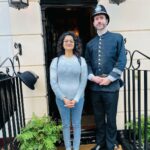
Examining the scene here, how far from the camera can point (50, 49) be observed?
4.47 meters

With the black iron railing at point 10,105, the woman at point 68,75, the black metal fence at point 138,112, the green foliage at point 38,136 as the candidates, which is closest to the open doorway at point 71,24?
the black metal fence at point 138,112

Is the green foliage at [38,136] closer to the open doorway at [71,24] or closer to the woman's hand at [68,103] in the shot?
the woman's hand at [68,103]

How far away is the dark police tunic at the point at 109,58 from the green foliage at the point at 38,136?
0.76 meters

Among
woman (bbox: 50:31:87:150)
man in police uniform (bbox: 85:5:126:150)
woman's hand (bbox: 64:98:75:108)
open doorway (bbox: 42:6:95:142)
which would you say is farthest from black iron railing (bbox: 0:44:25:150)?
open doorway (bbox: 42:6:95:142)

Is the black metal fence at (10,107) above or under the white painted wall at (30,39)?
under

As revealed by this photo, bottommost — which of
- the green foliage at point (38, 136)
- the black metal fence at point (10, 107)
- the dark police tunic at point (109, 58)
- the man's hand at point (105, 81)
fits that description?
the green foliage at point (38, 136)

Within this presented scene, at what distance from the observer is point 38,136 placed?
10.4 feet

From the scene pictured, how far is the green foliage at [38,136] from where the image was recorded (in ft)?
10.1

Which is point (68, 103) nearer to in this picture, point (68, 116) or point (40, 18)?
point (68, 116)

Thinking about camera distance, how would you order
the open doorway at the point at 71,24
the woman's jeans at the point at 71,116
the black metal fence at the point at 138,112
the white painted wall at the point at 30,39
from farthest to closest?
the open doorway at the point at 71,24, the white painted wall at the point at 30,39, the woman's jeans at the point at 71,116, the black metal fence at the point at 138,112

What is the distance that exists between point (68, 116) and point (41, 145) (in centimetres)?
47

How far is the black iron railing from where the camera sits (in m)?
2.91

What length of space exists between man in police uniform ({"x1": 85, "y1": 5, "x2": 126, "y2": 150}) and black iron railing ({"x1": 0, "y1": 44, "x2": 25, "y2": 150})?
0.97 meters

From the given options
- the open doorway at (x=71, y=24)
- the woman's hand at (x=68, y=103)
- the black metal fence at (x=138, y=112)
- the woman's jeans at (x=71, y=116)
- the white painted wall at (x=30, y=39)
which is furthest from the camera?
the open doorway at (x=71, y=24)
